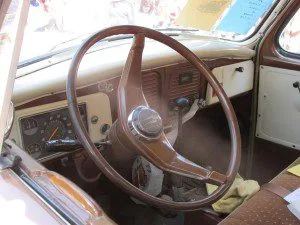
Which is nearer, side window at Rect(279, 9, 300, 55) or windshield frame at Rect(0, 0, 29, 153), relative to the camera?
windshield frame at Rect(0, 0, 29, 153)

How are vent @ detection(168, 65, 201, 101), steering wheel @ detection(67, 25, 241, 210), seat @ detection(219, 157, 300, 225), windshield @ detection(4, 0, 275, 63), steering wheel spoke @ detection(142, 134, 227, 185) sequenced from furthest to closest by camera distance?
vent @ detection(168, 65, 201, 101)
windshield @ detection(4, 0, 275, 63)
seat @ detection(219, 157, 300, 225)
steering wheel spoke @ detection(142, 134, 227, 185)
steering wheel @ detection(67, 25, 241, 210)

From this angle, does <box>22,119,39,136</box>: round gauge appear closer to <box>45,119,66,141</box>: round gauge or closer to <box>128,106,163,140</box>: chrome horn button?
<box>45,119,66,141</box>: round gauge

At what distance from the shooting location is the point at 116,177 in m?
1.14

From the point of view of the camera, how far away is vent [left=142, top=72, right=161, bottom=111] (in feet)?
6.47

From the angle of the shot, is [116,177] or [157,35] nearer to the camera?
[116,177]

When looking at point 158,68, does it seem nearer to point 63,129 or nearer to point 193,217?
point 63,129

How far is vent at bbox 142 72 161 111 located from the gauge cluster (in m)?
0.43

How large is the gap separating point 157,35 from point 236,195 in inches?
36.5

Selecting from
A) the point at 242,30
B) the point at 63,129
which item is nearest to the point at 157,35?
the point at 63,129

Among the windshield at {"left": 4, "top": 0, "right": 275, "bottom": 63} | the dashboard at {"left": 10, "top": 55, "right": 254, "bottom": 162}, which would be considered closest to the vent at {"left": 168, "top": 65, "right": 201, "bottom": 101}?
the dashboard at {"left": 10, "top": 55, "right": 254, "bottom": 162}

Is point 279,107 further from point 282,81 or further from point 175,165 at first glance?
point 175,165

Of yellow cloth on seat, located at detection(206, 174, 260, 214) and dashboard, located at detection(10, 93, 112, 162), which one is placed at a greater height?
dashboard, located at detection(10, 93, 112, 162)

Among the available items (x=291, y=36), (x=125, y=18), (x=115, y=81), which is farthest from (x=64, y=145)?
(x=291, y=36)

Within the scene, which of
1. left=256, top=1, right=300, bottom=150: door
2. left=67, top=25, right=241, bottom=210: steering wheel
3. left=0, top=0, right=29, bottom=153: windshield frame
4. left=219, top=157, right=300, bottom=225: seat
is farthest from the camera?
left=256, top=1, right=300, bottom=150: door
